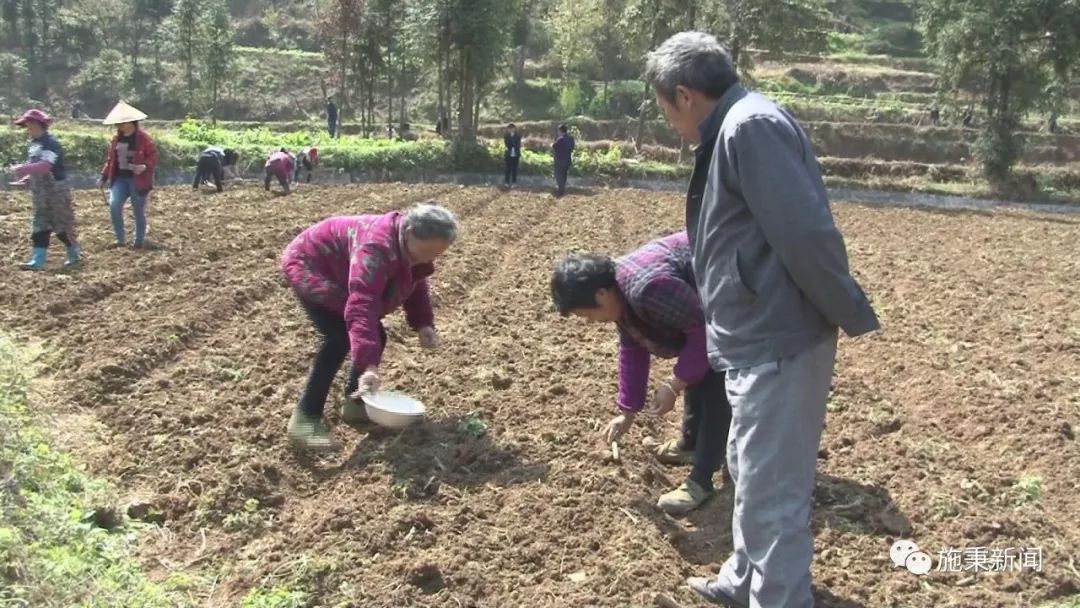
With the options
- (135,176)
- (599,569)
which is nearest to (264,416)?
(599,569)

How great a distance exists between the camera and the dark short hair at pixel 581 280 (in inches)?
138

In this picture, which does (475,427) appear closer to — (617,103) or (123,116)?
(123,116)

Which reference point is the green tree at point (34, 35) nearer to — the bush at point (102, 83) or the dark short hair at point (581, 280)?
the bush at point (102, 83)

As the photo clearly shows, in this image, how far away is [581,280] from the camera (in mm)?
3500

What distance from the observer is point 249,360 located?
5.98 metres

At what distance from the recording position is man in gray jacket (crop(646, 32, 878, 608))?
2424 mm

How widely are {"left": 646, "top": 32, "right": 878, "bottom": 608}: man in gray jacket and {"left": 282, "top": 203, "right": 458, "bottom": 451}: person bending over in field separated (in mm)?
1718

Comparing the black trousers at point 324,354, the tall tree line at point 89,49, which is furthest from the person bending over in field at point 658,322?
the tall tree line at point 89,49

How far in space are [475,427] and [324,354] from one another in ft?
2.97

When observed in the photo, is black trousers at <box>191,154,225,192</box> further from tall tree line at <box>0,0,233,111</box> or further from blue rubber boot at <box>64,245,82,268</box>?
tall tree line at <box>0,0,233,111</box>

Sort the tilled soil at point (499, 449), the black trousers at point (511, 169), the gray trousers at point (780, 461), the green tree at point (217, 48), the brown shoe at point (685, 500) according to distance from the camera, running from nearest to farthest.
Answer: the gray trousers at point (780, 461)
the tilled soil at point (499, 449)
the brown shoe at point (685, 500)
the black trousers at point (511, 169)
the green tree at point (217, 48)

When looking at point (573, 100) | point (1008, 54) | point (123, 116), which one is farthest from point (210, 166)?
point (573, 100)

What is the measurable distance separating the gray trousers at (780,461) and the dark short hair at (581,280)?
934mm

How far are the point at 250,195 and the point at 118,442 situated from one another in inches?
461
